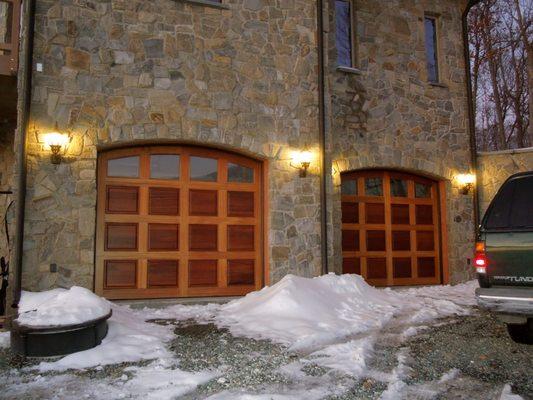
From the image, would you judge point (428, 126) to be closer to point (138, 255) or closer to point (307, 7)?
point (307, 7)

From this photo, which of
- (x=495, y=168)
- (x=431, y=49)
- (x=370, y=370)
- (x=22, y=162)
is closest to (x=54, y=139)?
(x=22, y=162)

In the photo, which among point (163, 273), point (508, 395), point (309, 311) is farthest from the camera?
point (163, 273)

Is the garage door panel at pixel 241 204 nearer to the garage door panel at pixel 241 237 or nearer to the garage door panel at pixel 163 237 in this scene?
the garage door panel at pixel 241 237

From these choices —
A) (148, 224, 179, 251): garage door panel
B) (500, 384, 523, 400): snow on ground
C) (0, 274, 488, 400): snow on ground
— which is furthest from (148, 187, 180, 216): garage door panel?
(500, 384, 523, 400): snow on ground

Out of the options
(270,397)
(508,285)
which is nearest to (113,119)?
(270,397)

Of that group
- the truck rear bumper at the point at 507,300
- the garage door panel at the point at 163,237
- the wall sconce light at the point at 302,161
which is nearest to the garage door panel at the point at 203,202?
the garage door panel at the point at 163,237

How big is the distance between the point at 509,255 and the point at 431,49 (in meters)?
7.70

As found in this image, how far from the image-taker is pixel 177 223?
24.1 ft

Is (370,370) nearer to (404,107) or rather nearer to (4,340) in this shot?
(4,340)

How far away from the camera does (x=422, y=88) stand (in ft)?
32.6

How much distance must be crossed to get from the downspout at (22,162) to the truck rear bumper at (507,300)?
5.64 metres

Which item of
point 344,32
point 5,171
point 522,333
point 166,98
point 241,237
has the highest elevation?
point 344,32

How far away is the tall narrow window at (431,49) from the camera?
10.5 meters

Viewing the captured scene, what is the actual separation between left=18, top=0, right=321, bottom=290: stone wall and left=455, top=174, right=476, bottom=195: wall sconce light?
12.9ft
